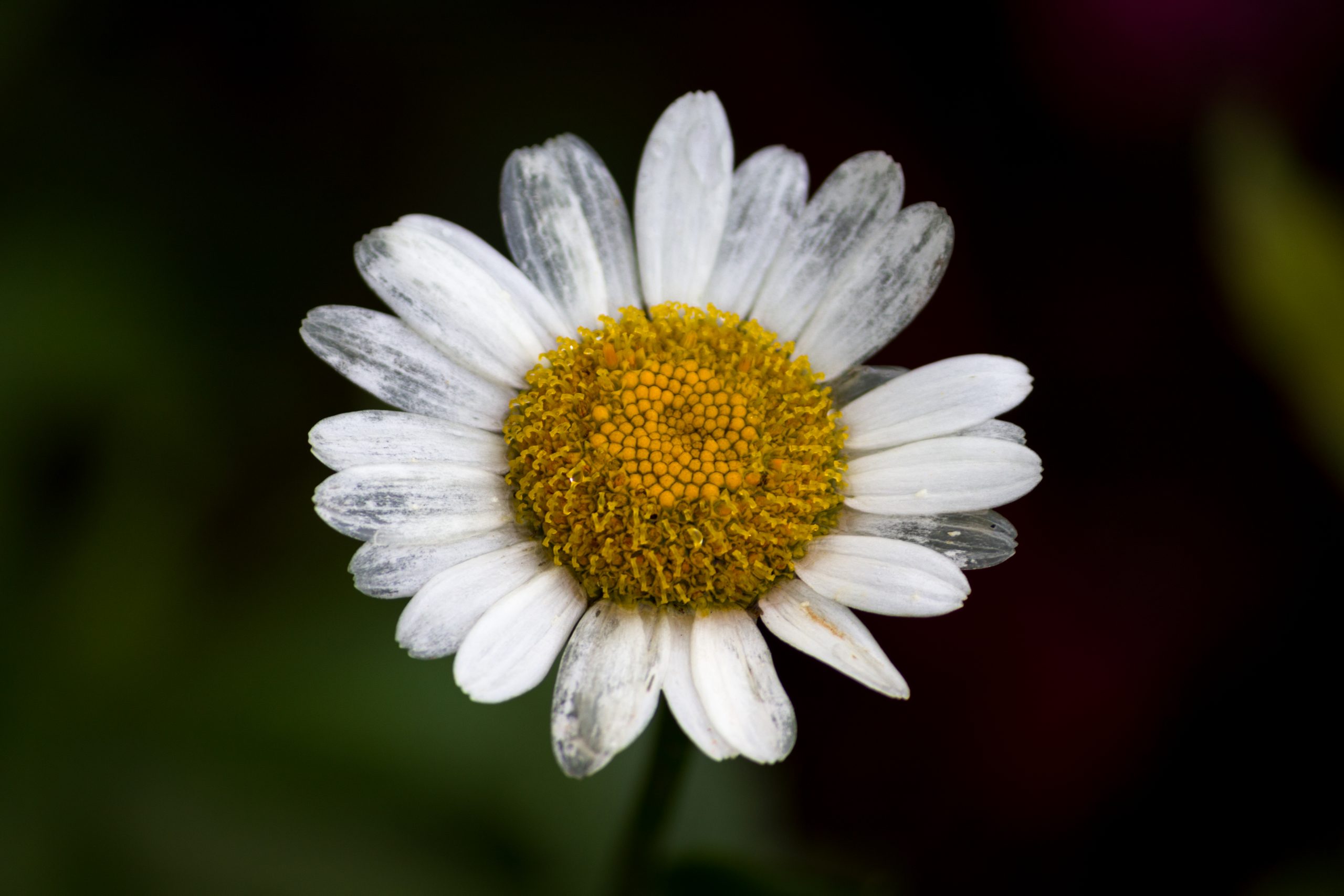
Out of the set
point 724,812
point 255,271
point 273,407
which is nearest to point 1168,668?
point 724,812

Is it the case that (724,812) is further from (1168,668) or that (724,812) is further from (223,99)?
(223,99)

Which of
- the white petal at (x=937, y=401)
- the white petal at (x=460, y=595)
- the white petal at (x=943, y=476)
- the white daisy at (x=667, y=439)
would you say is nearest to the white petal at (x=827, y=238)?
the white daisy at (x=667, y=439)

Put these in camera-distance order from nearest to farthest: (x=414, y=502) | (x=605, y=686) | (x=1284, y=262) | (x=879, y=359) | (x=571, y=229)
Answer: (x=605, y=686) → (x=414, y=502) → (x=571, y=229) → (x=1284, y=262) → (x=879, y=359)

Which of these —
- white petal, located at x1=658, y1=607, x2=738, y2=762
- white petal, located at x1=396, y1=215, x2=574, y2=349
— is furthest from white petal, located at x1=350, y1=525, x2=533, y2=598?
white petal, located at x1=396, y1=215, x2=574, y2=349

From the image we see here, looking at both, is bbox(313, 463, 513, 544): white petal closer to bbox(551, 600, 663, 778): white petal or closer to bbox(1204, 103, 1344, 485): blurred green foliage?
bbox(551, 600, 663, 778): white petal

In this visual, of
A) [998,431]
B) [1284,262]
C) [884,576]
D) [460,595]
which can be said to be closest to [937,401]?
[998,431]

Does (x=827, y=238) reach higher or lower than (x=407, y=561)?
higher

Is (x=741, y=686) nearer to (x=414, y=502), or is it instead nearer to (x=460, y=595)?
(x=460, y=595)

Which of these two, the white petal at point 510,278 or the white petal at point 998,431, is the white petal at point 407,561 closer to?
the white petal at point 510,278
